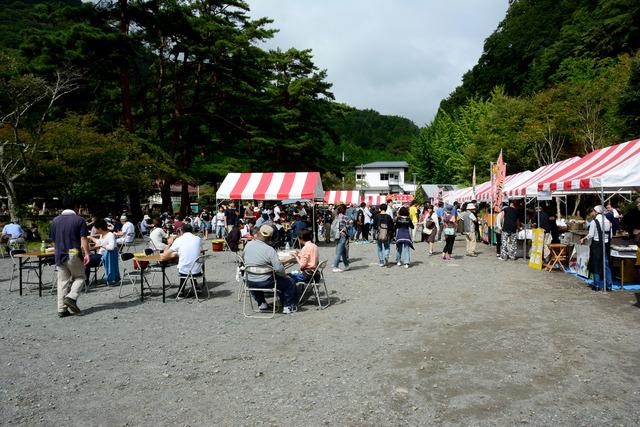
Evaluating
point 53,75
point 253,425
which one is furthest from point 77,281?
point 53,75

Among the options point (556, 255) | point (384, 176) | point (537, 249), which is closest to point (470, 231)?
point (537, 249)

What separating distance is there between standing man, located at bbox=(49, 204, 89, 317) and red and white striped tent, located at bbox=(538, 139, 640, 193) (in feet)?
26.9

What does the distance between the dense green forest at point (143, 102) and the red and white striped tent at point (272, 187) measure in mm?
6871

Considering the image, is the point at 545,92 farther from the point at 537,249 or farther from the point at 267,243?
the point at 267,243

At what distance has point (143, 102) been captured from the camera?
26016 mm

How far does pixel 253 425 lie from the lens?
3182 millimetres

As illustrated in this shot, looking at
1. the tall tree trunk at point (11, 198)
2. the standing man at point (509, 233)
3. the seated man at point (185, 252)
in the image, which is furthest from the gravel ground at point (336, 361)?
the tall tree trunk at point (11, 198)

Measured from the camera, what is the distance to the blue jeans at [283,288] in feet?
20.4

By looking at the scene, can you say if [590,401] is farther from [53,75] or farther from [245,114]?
[245,114]

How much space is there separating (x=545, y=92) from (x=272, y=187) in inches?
835

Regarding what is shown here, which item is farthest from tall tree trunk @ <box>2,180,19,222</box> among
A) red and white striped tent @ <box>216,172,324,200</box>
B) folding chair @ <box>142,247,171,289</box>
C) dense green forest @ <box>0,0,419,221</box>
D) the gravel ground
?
the gravel ground

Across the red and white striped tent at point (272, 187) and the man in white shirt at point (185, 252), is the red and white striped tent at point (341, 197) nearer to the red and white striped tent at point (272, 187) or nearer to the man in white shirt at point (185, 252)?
the red and white striped tent at point (272, 187)

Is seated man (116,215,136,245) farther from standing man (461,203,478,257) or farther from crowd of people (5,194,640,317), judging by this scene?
standing man (461,203,478,257)

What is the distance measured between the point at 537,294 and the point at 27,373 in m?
7.25
